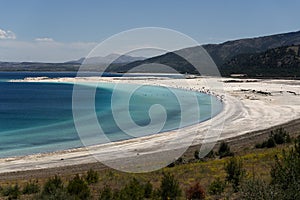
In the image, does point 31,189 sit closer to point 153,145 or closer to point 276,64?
point 153,145

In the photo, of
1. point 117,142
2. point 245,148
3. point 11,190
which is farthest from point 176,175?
point 117,142

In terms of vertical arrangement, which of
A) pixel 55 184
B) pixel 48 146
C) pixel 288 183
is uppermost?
pixel 288 183

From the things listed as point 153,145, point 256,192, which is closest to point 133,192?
point 256,192

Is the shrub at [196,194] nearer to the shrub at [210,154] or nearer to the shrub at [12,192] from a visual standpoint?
the shrub at [12,192]

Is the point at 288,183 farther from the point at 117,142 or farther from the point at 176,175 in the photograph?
the point at 117,142

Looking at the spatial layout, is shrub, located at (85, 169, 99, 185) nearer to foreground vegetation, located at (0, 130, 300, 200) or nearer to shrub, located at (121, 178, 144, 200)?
foreground vegetation, located at (0, 130, 300, 200)

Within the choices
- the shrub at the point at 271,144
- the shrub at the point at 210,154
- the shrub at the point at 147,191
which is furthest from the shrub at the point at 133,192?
the shrub at the point at 271,144

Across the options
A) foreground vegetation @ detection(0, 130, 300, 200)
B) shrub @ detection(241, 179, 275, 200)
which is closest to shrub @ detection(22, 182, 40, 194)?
foreground vegetation @ detection(0, 130, 300, 200)

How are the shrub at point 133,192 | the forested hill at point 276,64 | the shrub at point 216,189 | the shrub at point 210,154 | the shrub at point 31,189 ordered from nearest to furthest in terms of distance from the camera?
1. the shrub at point 133,192
2. the shrub at point 216,189
3. the shrub at point 31,189
4. the shrub at point 210,154
5. the forested hill at point 276,64
